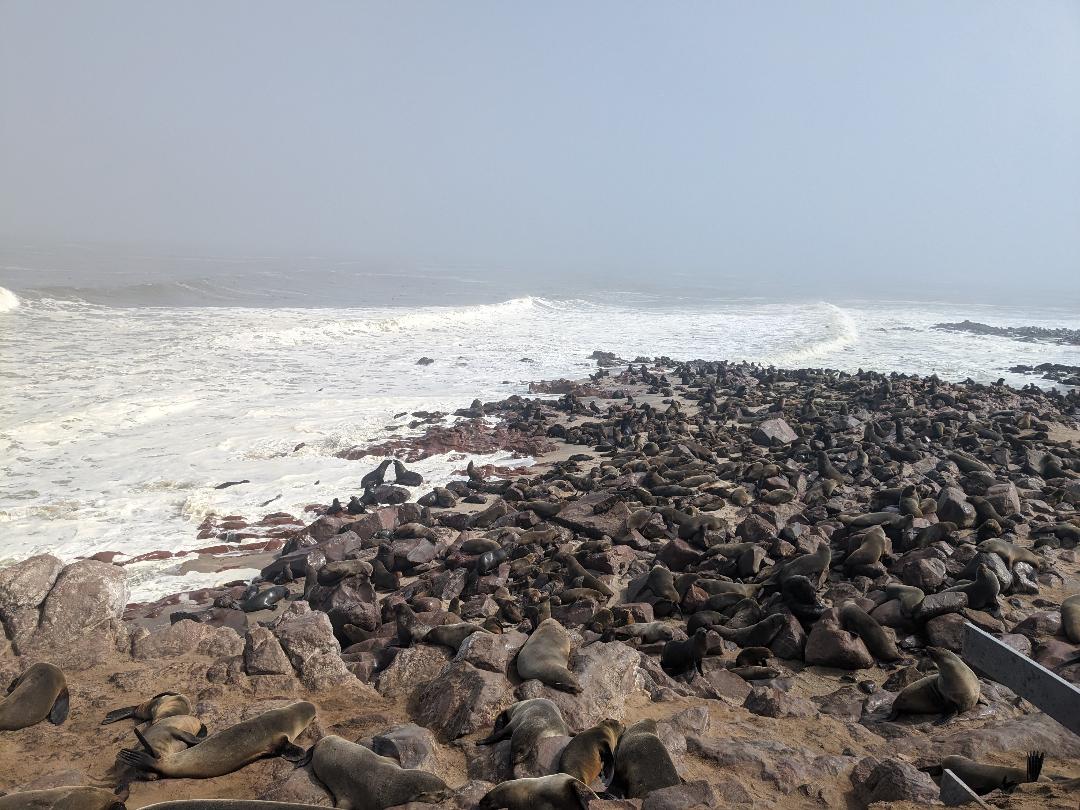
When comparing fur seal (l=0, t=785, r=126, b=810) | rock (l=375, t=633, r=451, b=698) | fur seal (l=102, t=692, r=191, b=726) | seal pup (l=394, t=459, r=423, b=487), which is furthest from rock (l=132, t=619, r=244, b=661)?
seal pup (l=394, t=459, r=423, b=487)

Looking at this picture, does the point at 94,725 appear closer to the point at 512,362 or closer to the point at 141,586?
the point at 141,586

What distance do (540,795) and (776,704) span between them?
228 cm

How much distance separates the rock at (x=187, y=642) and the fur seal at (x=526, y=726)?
2.31m

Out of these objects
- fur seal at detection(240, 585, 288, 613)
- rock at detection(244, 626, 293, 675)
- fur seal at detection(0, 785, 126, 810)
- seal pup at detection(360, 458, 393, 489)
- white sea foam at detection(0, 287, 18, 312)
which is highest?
white sea foam at detection(0, 287, 18, 312)

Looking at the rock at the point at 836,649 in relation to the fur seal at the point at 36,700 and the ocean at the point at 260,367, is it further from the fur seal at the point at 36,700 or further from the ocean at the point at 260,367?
the ocean at the point at 260,367

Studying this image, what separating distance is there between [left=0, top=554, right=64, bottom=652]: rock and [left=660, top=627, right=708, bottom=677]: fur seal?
4.65 metres

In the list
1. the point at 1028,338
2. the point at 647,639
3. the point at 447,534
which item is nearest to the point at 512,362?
the point at 447,534

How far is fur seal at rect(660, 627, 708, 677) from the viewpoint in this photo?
17.9ft

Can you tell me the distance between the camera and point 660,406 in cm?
1762

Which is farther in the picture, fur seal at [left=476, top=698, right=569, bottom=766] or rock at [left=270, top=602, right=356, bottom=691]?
rock at [left=270, top=602, right=356, bottom=691]

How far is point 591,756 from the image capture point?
374 cm

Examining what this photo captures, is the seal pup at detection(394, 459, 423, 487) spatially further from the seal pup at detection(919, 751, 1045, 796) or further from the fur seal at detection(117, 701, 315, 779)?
the seal pup at detection(919, 751, 1045, 796)

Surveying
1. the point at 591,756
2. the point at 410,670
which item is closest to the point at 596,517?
the point at 410,670

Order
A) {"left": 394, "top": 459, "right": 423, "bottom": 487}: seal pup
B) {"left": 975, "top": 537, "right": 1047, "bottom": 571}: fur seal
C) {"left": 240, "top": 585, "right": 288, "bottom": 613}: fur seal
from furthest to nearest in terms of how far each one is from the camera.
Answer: {"left": 394, "top": 459, "right": 423, "bottom": 487}: seal pup < {"left": 240, "top": 585, "right": 288, "bottom": 613}: fur seal < {"left": 975, "top": 537, "right": 1047, "bottom": 571}: fur seal
